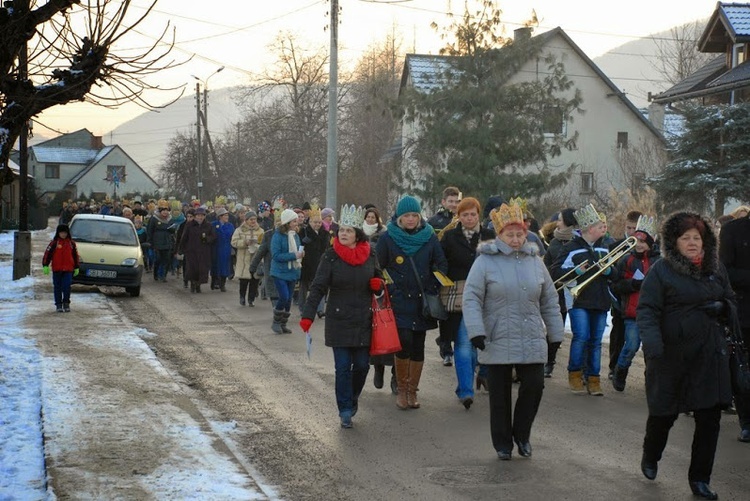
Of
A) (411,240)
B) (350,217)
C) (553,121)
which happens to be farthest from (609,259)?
(553,121)

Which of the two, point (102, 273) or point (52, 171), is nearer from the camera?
point (102, 273)

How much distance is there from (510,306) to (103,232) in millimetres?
17314

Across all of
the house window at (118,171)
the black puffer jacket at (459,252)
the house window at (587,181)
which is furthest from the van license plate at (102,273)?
the house window at (118,171)

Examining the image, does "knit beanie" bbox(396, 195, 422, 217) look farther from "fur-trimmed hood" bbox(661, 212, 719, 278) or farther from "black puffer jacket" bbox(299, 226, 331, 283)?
"black puffer jacket" bbox(299, 226, 331, 283)

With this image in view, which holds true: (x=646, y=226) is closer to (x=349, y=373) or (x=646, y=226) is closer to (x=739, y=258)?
(x=739, y=258)

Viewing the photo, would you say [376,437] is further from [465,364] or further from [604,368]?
[604,368]

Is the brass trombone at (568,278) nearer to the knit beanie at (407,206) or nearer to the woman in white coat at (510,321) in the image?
the knit beanie at (407,206)

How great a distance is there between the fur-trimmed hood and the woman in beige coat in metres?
13.6

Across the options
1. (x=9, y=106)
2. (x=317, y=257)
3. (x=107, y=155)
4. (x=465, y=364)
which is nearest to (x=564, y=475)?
(x=465, y=364)

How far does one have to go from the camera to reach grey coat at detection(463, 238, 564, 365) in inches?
323

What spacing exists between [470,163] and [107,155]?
106154 millimetres

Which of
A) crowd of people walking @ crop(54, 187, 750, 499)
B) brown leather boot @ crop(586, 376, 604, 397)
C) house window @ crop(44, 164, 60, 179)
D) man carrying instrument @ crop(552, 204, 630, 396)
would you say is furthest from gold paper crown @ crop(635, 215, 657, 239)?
house window @ crop(44, 164, 60, 179)

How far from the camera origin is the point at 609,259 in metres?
11.5

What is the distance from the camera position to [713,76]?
35.9 metres
